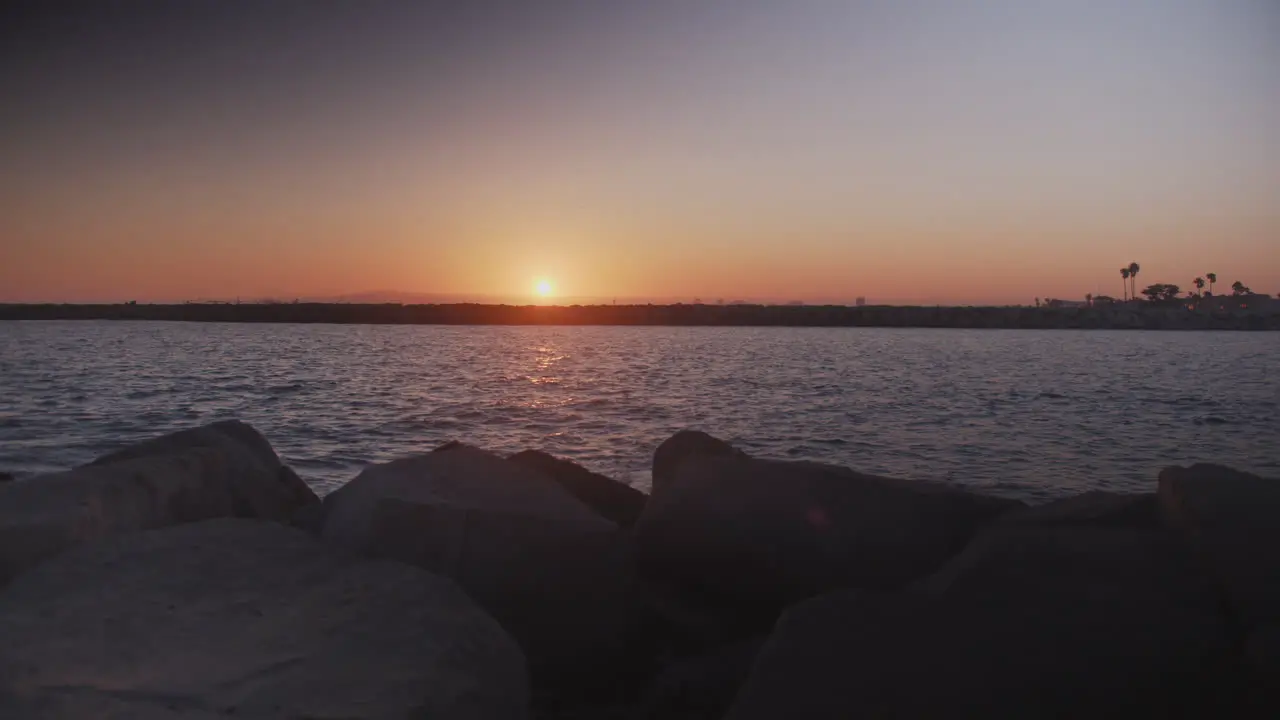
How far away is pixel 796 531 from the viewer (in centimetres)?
453

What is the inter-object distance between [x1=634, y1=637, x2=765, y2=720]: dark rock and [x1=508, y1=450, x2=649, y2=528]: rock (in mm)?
2186

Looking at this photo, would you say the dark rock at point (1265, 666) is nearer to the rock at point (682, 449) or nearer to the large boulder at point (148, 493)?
the rock at point (682, 449)

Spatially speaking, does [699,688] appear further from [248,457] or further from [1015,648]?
[248,457]

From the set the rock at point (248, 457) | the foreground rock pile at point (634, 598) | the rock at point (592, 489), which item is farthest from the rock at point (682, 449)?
the rock at point (248, 457)

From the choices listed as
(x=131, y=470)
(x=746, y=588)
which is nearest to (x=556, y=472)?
(x=746, y=588)

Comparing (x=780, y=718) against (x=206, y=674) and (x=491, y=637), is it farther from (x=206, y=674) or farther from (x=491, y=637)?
(x=206, y=674)

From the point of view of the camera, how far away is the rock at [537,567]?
4148mm

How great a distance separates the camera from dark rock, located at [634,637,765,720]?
12.7 ft

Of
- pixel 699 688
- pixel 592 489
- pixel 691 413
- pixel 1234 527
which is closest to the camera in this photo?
pixel 1234 527

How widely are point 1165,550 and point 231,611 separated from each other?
3.74 metres

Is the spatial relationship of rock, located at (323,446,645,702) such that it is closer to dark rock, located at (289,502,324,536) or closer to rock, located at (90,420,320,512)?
dark rock, located at (289,502,324,536)

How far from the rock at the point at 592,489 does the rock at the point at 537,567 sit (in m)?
1.74

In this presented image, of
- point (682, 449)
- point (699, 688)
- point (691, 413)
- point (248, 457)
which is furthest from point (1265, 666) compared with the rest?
point (691, 413)

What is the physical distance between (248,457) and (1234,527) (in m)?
5.88
